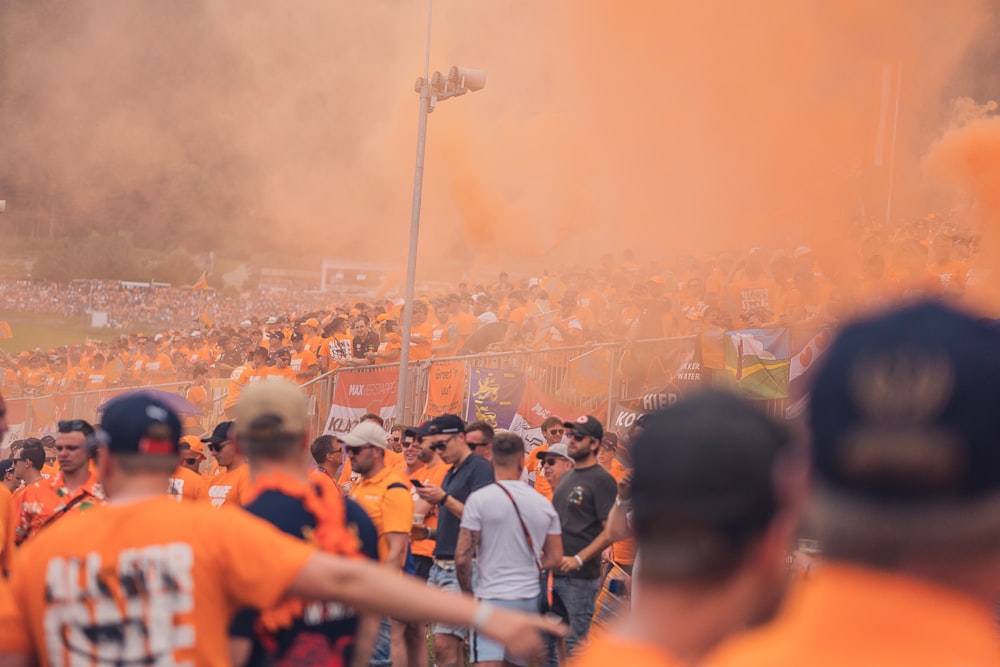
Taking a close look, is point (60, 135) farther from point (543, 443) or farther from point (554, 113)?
point (543, 443)

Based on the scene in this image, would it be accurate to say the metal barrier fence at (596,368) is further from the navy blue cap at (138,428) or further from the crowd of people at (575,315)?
the navy blue cap at (138,428)

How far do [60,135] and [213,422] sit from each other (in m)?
30.1

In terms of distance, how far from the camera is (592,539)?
7227 mm

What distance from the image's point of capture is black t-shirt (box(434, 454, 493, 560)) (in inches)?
295

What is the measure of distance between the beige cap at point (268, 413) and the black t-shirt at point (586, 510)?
381 centimetres

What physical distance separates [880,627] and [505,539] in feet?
17.7

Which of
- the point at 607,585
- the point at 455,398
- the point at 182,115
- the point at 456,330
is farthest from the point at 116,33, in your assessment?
the point at 607,585

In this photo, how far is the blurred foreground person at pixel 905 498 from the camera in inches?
47.8

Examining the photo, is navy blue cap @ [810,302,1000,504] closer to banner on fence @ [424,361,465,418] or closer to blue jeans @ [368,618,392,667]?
blue jeans @ [368,618,392,667]

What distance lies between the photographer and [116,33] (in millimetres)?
41969

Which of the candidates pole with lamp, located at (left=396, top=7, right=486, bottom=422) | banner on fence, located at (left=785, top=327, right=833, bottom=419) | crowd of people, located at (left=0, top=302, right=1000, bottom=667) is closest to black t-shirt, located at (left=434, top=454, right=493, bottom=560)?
crowd of people, located at (left=0, top=302, right=1000, bottom=667)

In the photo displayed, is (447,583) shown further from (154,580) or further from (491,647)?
(154,580)

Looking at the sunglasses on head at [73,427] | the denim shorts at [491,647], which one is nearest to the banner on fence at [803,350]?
the denim shorts at [491,647]

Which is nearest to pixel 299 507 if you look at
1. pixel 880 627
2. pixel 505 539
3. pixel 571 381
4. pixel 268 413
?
pixel 268 413
